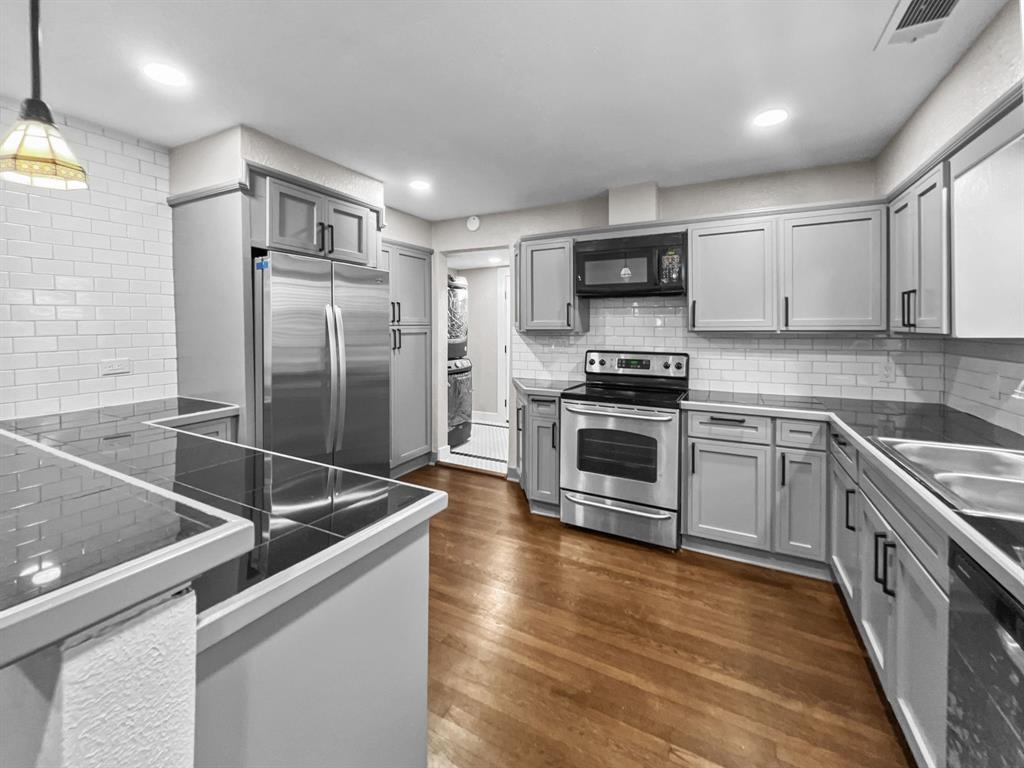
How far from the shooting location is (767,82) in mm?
2217

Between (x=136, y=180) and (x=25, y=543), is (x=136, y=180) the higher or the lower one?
the higher one

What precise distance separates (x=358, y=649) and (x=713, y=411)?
98.6 inches

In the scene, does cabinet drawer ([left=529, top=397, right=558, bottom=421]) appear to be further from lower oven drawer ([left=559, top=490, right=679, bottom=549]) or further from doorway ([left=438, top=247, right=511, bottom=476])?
doorway ([left=438, top=247, right=511, bottom=476])

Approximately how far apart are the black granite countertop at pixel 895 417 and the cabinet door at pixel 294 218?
8.59 feet

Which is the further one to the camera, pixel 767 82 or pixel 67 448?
pixel 767 82

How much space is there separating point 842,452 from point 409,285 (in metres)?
3.65

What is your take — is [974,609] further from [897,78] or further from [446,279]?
[446,279]

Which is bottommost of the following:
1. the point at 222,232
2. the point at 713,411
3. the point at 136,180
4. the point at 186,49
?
the point at 713,411

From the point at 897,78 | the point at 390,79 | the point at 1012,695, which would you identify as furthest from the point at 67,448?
the point at 897,78

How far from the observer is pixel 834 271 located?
115 inches

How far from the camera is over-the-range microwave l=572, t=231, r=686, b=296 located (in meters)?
3.35

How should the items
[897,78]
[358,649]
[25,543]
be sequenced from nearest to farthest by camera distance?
[25,543], [358,649], [897,78]

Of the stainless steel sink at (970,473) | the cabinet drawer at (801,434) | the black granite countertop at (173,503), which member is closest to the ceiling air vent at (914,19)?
the stainless steel sink at (970,473)

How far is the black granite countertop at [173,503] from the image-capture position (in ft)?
2.12
